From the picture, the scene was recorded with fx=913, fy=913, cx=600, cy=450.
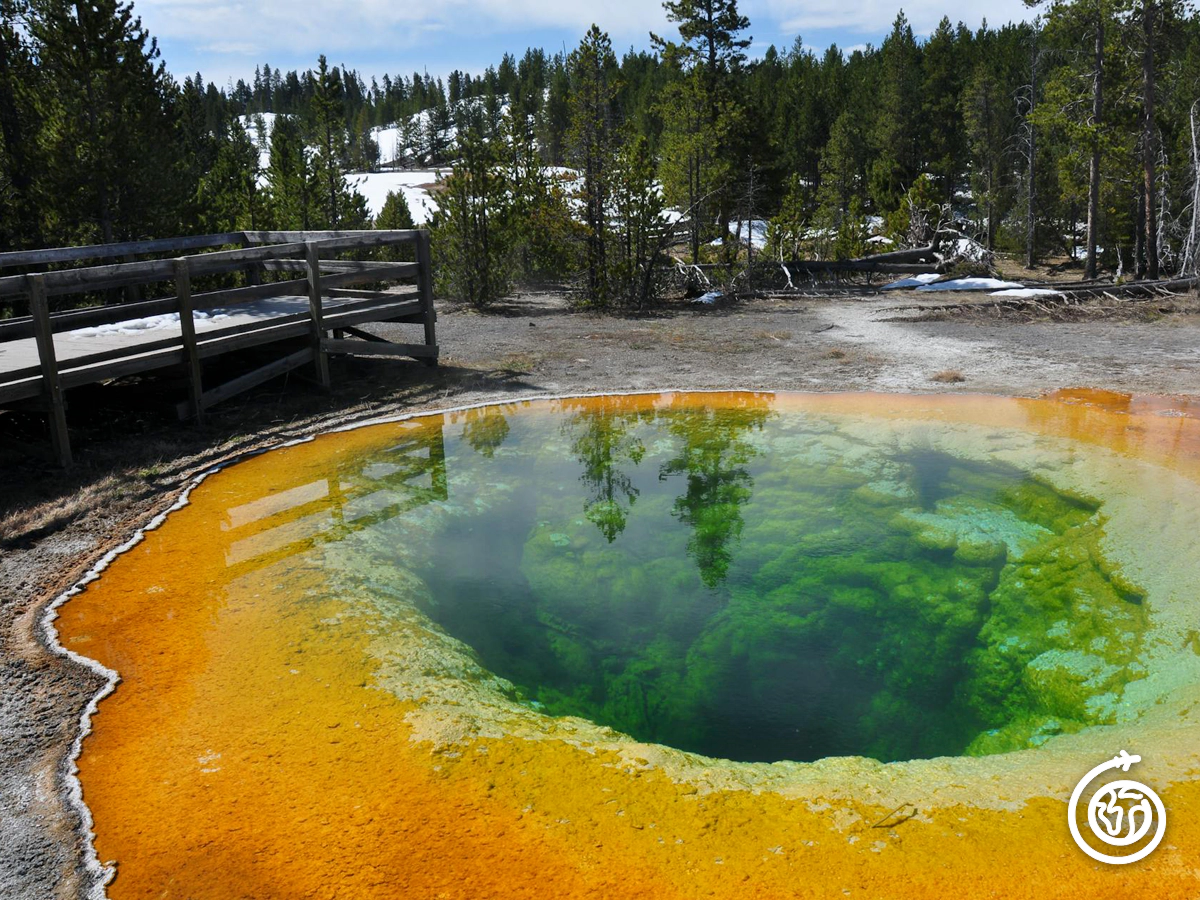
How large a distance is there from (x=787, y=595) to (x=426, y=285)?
26.2 feet

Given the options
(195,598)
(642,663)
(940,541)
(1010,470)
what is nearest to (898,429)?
(1010,470)

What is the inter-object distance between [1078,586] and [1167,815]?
8.39 ft

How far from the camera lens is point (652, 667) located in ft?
17.9

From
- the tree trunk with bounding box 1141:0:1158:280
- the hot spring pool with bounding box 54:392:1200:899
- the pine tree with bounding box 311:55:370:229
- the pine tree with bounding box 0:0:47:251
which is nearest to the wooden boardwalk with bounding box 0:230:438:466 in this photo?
the hot spring pool with bounding box 54:392:1200:899

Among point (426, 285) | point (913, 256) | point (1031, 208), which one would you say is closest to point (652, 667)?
point (426, 285)

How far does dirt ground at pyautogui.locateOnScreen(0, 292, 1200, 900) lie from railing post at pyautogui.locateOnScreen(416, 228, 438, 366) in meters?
0.39

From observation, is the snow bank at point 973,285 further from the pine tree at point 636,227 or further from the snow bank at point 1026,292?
the pine tree at point 636,227

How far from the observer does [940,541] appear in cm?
697

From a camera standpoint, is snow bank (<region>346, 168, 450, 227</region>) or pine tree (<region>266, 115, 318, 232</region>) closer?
pine tree (<region>266, 115, 318, 232</region>)

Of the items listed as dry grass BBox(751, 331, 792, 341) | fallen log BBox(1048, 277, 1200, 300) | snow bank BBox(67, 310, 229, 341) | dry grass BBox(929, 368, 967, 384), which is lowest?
dry grass BBox(929, 368, 967, 384)

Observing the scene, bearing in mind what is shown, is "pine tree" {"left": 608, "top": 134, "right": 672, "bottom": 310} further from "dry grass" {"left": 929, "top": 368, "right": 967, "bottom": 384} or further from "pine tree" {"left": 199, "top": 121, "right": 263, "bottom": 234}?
"dry grass" {"left": 929, "top": 368, "right": 967, "bottom": 384}

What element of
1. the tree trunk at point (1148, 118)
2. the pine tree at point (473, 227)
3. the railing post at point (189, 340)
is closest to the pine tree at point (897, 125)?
the tree trunk at point (1148, 118)

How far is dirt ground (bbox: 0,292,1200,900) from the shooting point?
4523 mm

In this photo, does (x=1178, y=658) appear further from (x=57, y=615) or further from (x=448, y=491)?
(x=57, y=615)
